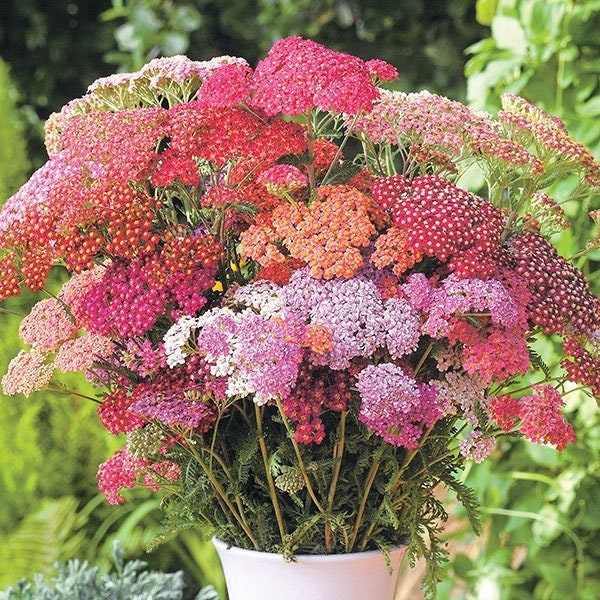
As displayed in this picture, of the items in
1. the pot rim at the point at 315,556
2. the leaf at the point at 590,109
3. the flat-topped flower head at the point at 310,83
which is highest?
the flat-topped flower head at the point at 310,83

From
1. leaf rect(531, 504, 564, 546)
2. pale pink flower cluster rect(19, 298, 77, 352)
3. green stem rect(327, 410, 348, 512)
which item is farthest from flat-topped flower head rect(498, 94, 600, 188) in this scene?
leaf rect(531, 504, 564, 546)

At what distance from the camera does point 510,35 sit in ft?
5.18

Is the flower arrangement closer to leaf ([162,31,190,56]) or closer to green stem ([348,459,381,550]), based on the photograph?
green stem ([348,459,381,550])

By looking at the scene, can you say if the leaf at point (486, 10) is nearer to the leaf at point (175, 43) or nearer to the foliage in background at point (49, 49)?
the leaf at point (175, 43)

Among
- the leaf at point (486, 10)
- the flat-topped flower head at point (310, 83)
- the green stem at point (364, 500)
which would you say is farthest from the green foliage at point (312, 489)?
the leaf at point (486, 10)

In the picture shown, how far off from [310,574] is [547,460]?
830 mm

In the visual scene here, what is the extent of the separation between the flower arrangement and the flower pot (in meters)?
0.01

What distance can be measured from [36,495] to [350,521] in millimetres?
1244

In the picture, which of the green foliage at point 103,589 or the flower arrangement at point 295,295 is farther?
the green foliage at point 103,589

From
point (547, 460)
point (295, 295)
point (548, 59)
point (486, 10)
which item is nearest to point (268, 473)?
point (295, 295)

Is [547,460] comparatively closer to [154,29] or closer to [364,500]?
[364,500]

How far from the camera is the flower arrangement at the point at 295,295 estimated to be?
2.28ft

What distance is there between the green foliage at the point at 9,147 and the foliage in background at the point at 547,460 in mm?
993

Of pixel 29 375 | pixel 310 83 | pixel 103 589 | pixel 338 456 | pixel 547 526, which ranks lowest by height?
pixel 547 526
